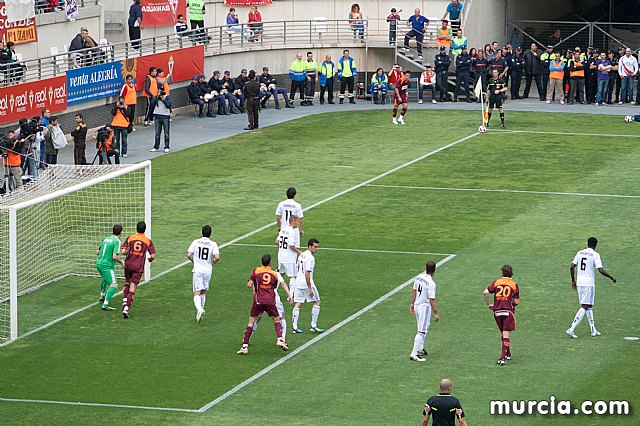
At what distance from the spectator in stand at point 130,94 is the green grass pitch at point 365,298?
3.75 m

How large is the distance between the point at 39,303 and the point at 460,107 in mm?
27894

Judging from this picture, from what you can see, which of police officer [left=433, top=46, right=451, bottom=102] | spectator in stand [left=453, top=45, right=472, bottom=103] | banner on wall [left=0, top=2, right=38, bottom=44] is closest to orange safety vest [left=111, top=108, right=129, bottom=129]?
banner on wall [left=0, top=2, right=38, bottom=44]

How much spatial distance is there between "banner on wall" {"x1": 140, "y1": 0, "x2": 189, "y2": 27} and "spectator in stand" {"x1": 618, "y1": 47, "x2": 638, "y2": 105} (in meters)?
16.7

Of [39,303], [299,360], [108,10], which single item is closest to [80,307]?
[39,303]

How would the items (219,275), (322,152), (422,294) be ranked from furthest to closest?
(322,152) < (219,275) < (422,294)

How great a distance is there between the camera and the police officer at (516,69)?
163ft

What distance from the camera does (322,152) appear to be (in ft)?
128

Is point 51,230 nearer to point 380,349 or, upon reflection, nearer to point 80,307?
point 80,307

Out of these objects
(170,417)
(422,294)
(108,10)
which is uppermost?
(108,10)

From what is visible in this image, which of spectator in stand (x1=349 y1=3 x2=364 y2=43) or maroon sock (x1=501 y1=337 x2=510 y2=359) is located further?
spectator in stand (x1=349 y1=3 x2=364 y2=43)

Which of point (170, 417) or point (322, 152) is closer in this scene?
point (170, 417)

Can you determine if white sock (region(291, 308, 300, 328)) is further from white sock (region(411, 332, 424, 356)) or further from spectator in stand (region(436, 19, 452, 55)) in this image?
spectator in stand (region(436, 19, 452, 55))

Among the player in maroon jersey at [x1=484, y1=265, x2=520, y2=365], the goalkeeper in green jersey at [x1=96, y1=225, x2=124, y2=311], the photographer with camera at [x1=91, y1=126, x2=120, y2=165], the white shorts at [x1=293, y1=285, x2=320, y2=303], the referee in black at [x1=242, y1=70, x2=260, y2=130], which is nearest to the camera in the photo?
the player in maroon jersey at [x1=484, y1=265, x2=520, y2=365]

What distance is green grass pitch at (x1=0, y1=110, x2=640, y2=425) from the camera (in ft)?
60.0
